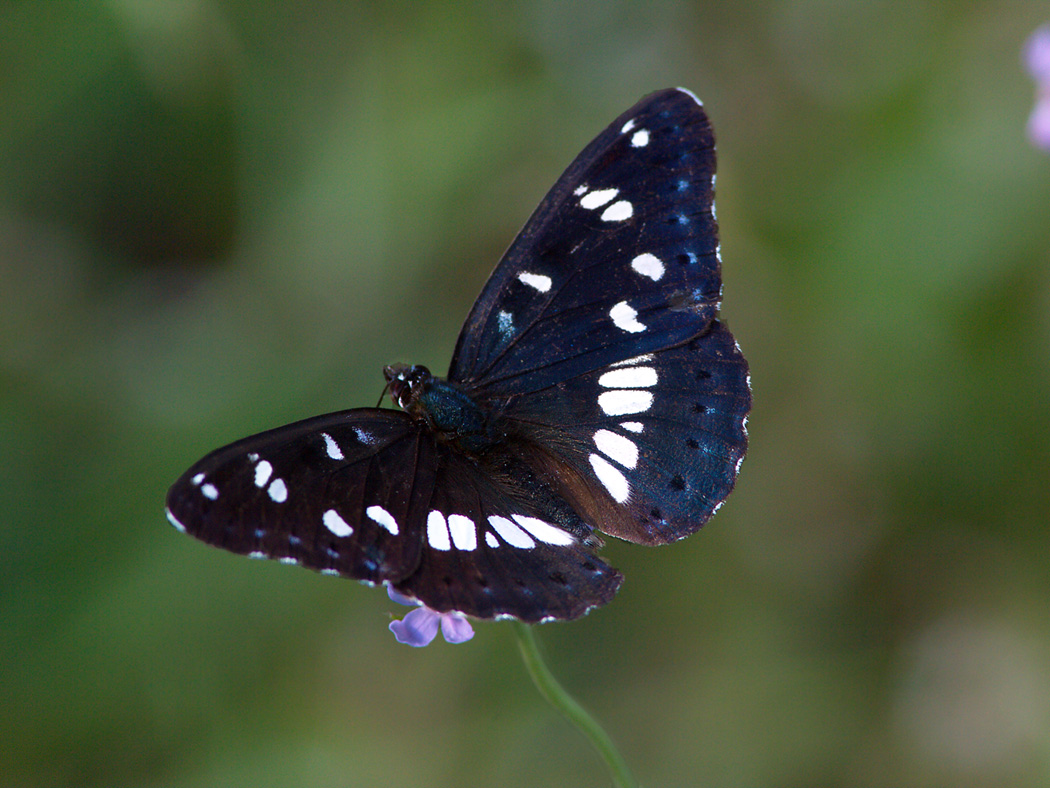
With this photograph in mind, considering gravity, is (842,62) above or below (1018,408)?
above

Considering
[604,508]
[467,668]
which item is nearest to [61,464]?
[467,668]

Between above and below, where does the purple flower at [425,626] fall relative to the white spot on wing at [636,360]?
below

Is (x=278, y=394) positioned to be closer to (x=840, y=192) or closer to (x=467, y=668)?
(x=467, y=668)

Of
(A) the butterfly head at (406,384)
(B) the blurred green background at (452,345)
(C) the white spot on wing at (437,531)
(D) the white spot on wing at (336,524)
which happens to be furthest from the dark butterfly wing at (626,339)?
(B) the blurred green background at (452,345)

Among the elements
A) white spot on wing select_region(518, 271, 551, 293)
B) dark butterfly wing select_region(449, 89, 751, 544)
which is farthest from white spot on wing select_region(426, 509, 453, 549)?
white spot on wing select_region(518, 271, 551, 293)

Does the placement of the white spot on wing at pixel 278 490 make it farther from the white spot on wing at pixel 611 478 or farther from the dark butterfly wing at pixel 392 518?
the white spot on wing at pixel 611 478

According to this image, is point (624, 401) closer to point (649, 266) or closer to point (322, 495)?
point (649, 266)

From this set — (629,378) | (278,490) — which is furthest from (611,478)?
(278,490)

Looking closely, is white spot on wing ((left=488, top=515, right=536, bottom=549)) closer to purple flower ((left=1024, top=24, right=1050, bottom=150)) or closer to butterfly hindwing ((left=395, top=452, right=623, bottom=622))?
butterfly hindwing ((left=395, top=452, right=623, bottom=622))
